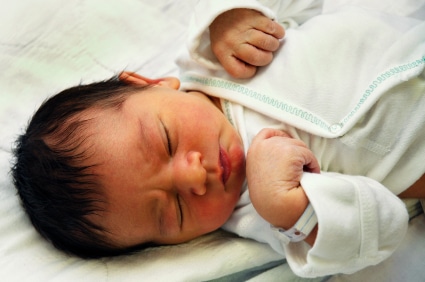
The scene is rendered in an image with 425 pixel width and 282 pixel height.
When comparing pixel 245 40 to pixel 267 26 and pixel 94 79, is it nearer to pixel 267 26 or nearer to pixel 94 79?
pixel 267 26

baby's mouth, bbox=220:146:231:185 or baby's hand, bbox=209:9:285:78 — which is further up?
baby's hand, bbox=209:9:285:78

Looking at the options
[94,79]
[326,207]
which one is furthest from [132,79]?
[326,207]

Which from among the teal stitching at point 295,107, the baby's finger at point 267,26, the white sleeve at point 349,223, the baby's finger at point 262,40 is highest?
the baby's finger at point 267,26

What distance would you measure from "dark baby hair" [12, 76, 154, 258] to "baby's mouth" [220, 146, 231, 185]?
0.20m

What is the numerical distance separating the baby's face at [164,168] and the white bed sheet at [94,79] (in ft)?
0.20

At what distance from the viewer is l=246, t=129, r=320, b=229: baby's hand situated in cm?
78

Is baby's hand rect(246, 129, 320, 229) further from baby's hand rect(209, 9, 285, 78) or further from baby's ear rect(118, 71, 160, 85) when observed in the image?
baby's ear rect(118, 71, 160, 85)

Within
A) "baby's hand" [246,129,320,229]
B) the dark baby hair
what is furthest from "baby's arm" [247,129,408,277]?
the dark baby hair

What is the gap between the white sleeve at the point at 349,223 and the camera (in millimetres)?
751

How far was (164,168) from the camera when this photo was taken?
832 millimetres

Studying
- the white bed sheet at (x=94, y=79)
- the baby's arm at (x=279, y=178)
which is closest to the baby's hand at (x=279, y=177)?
the baby's arm at (x=279, y=178)

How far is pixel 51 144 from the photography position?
834mm

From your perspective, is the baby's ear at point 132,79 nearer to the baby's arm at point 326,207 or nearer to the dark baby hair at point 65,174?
the dark baby hair at point 65,174

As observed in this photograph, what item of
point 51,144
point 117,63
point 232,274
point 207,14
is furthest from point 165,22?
point 232,274
